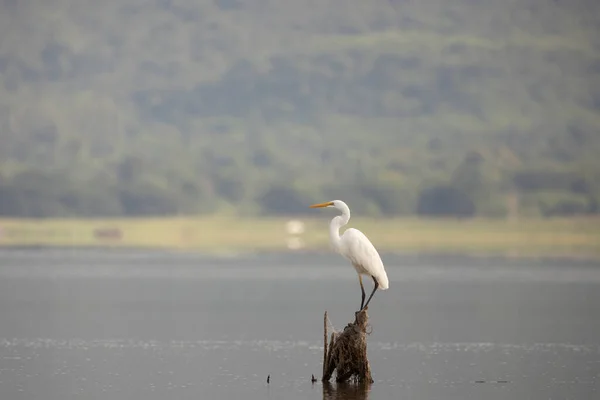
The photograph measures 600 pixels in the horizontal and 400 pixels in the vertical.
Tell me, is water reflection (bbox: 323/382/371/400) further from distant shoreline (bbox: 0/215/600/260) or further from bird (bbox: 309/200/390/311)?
distant shoreline (bbox: 0/215/600/260)

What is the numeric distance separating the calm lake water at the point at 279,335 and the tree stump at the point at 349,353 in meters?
0.36

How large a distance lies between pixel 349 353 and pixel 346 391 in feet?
2.44

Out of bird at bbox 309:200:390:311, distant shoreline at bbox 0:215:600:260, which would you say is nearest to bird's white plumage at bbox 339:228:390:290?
bird at bbox 309:200:390:311

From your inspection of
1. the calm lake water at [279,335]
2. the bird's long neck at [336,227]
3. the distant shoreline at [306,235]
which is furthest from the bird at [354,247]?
the distant shoreline at [306,235]

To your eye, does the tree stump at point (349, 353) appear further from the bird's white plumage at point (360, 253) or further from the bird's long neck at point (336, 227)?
the bird's long neck at point (336, 227)

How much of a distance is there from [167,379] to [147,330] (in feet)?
42.6

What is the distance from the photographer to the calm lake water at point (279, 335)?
28469 millimetres

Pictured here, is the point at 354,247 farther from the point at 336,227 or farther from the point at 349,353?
the point at 349,353

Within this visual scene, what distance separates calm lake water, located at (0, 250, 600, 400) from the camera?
28469 millimetres

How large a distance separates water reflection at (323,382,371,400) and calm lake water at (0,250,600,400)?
5 cm

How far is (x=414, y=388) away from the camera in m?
28.4

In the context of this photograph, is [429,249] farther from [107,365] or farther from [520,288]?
[107,365]

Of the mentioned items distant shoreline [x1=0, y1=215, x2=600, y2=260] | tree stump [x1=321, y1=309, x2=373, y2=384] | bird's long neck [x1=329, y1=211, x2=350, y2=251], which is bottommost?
tree stump [x1=321, y1=309, x2=373, y2=384]

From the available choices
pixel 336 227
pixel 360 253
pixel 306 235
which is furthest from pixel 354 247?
pixel 306 235
